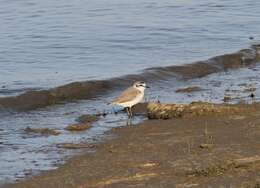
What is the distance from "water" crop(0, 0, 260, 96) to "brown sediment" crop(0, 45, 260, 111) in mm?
404

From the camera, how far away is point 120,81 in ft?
53.5

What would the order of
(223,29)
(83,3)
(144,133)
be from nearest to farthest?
1. (144,133)
2. (223,29)
3. (83,3)

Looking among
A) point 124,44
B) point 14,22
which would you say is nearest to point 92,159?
point 124,44

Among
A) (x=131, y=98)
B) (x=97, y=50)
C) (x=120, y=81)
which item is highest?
(x=131, y=98)

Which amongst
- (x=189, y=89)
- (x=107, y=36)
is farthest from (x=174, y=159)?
(x=107, y=36)

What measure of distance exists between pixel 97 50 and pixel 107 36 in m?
1.35

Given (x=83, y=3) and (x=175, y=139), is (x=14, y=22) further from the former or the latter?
(x=175, y=139)

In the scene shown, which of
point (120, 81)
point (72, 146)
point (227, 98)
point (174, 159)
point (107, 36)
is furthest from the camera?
point (107, 36)

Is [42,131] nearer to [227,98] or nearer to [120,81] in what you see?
[227,98]

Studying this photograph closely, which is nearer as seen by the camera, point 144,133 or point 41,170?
point 41,170

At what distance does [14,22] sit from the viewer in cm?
2134

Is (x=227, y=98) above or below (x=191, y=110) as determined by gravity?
below

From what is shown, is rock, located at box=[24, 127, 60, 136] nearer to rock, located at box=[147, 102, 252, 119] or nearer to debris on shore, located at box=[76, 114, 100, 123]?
debris on shore, located at box=[76, 114, 100, 123]

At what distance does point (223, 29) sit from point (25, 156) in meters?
11.7
